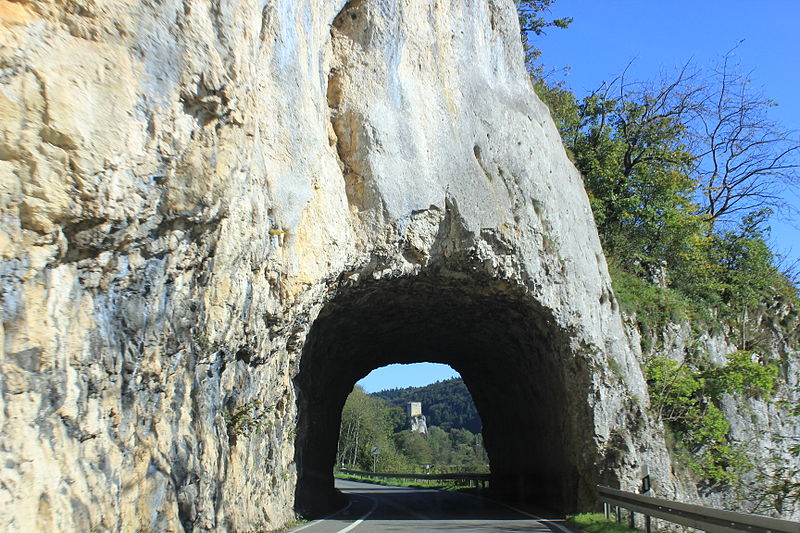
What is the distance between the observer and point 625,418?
16219 mm

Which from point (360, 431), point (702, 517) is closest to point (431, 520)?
point (702, 517)

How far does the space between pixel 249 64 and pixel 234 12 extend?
2.21 ft

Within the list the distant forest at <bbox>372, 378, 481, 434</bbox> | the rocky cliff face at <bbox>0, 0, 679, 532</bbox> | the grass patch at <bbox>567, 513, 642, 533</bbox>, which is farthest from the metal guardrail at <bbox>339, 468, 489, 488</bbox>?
the distant forest at <bbox>372, 378, 481, 434</bbox>

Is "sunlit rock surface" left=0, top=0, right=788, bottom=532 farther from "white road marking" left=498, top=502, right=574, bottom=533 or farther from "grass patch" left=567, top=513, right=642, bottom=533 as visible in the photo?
"grass patch" left=567, top=513, right=642, bottom=533

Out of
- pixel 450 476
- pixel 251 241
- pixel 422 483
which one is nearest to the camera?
pixel 251 241

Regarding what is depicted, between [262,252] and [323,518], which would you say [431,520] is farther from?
[262,252]

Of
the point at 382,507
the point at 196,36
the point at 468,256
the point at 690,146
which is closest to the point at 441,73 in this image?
the point at 468,256

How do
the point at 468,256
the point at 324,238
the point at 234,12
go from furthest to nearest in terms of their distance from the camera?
the point at 468,256
the point at 324,238
the point at 234,12

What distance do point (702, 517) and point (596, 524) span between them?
3.87 meters

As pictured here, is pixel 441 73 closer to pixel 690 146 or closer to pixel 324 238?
pixel 324 238

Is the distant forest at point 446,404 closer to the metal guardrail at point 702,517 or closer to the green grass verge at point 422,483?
the green grass verge at point 422,483

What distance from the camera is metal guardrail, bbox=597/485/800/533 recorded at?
24.1 ft

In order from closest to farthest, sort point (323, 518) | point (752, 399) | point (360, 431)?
point (323, 518), point (752, 399), point (360, 431)

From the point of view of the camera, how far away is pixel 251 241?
9.96m
